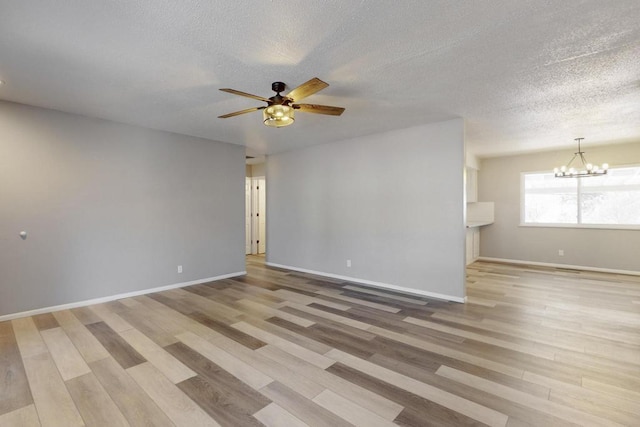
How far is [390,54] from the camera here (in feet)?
7.85

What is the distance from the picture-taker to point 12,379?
2250 mm

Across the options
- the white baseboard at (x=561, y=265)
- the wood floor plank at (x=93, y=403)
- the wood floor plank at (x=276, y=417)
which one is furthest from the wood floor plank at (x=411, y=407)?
the white baseboard at (x=561, y=265)

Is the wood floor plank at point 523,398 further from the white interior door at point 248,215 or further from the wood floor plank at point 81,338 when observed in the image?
the white interior door at point 248,215

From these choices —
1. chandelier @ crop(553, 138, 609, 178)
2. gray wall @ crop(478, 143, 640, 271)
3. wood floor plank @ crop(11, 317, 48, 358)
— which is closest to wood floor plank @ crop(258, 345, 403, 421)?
wood floor plank @ crop(11, 317, 48, 358)

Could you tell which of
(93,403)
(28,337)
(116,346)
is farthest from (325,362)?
(28,337)

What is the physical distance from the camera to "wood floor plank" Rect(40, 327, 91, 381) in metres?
2.36

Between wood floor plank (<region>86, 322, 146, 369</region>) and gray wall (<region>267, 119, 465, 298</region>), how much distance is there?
11.5 feet

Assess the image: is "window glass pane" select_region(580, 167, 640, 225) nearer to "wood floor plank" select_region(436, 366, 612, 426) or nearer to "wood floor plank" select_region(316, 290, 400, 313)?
"wood floor plank" select_region(316, 290, 400, 313)

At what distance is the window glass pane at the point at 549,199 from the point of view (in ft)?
20.9

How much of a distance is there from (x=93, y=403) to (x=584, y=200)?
857 centimetres

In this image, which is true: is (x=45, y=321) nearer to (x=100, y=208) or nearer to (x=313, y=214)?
(x=100, y=208)

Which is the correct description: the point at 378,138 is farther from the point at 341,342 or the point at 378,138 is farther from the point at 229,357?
the point at 229,357

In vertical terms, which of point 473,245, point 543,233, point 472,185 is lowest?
point 473,245

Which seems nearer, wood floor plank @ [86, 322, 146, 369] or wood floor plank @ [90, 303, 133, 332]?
wood floor plank @ [86, 322, 146, 369]
